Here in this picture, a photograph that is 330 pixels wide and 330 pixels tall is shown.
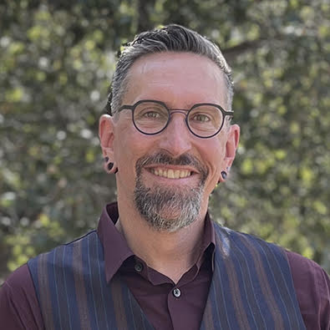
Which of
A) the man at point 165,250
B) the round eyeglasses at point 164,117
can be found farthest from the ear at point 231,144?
the round eyeglasses at point 164,117

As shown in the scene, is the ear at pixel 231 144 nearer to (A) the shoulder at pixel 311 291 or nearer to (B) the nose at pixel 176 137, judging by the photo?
(B) the nose at pixel 176 137

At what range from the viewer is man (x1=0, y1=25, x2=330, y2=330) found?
1904 mm

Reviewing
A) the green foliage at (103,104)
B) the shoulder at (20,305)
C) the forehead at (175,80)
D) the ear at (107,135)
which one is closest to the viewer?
the shoulder at (20,305)

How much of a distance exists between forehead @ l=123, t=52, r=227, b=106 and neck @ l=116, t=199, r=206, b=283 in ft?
1.02

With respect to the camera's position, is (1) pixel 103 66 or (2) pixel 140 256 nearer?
(2) pixel 140 256

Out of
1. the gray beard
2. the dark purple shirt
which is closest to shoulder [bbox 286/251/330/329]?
the dark purple shirt

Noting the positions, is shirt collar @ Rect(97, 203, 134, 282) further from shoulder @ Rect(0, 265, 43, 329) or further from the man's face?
shoulder @ Rect(0, 265, 43, 329)

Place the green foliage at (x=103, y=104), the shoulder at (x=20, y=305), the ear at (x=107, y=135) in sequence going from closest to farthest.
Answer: the shoulder at (x=20, y=305) → the ear at (x=107, y=135) → the green foliage at (x=103, y=104)

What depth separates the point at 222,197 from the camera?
3.59 metres

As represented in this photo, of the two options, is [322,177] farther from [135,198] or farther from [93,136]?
[135,198]

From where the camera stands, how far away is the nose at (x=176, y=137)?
1.91 m

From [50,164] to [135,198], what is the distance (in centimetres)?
165

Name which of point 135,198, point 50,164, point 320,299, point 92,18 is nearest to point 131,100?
point 135,198

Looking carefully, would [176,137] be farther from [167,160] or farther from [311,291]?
[311,291]
